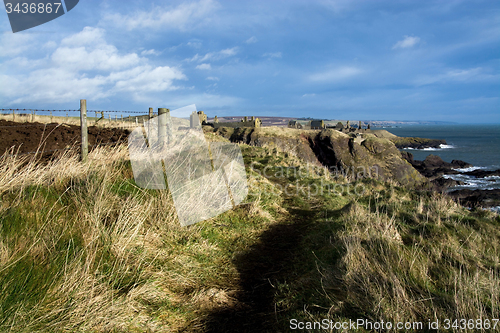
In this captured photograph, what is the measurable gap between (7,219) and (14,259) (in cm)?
66

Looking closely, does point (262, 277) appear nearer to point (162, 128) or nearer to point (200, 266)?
point (200, 266)

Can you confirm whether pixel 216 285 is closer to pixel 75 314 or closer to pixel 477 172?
pixel 75 314

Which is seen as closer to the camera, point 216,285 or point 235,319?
point 235,319

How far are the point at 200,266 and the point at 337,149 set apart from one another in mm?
24072

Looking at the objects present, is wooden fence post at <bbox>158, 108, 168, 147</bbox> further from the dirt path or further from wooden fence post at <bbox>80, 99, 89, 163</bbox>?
the dirt path

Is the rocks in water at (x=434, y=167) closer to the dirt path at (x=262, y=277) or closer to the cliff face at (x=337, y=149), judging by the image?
the cliff face at (x=337, y=149)

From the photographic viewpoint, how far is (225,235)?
17.0 ft

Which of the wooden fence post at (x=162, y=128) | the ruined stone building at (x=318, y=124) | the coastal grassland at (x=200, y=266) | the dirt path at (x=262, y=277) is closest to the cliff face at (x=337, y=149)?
the ruined stone building at (x=318, y=124)

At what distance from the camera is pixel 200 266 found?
4.14 meters

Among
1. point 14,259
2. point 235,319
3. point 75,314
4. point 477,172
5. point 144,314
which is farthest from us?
point 477,172

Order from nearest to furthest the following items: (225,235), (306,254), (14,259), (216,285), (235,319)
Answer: (14,259)
(235,319)
(216,285)
(306,254)
(225,235)

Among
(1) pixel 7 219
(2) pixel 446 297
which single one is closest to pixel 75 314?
(1) pixel 7 219

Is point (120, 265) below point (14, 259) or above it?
below

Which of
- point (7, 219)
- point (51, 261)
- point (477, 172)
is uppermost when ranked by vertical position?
point (7, 219)
